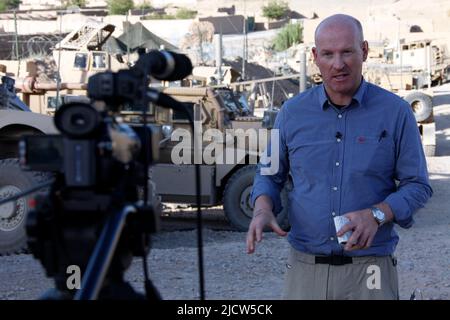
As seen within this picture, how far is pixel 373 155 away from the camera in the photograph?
3160 mm

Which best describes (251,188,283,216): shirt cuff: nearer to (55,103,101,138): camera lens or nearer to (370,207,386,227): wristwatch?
(370,207,386,227): wristwatch

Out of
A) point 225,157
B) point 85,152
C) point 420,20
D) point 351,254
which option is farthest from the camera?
point 420,20

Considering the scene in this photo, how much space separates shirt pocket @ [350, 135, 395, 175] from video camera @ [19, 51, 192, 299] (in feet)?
4.62

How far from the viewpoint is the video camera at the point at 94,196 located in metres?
1.75

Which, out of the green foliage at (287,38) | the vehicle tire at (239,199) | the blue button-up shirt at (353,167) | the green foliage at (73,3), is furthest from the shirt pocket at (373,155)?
the green foliage at (73,3)

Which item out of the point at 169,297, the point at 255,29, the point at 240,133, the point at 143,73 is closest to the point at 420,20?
the point at 255,29

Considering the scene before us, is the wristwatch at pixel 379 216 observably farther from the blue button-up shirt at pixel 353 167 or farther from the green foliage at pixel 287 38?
the green foliage at pixel 287 38

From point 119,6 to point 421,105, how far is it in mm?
56310

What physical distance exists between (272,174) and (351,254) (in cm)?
45

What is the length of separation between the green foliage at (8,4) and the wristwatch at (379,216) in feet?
243

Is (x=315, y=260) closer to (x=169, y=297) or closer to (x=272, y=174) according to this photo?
(x=272, y=174)

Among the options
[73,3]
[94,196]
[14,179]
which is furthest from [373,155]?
[73,3]

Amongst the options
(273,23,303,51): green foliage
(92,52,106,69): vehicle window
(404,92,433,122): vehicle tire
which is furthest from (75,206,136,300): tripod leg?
(273,23,303,51): green foliage

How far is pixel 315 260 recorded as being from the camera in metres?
3.24
